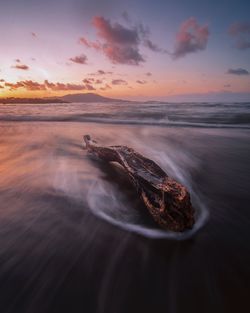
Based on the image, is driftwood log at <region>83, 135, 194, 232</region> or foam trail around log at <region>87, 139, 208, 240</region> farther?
foam trail around log at <region>87, 139, 208, 240</region>

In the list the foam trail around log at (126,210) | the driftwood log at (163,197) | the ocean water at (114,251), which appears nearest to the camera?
the ocean water at (114,251)

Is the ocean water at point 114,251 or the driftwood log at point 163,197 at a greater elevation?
the driftwood log at point 163,197

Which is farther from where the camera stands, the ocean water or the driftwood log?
the driftwood log

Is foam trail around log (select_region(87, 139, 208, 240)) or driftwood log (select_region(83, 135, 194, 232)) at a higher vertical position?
driftwood log (select_region(83, 135, 194, 232))

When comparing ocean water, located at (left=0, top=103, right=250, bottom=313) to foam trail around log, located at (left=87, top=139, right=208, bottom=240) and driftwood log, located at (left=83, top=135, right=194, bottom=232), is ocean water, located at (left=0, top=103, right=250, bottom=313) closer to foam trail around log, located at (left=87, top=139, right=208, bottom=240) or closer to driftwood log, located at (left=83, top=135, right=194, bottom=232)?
foam trail around log, located at (left=87, top=139, right=208, bottom=240)

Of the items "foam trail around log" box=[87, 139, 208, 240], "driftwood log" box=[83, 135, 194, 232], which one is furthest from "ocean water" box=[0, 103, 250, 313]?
"driftwood log" box=[83, 135, 194, 232]

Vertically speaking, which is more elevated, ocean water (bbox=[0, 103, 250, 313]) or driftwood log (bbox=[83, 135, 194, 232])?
driftwood log (bbox=[83, 135, 194, 232])

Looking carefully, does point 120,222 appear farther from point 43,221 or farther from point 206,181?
point 206,181

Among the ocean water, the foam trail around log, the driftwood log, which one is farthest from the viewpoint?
the foam trail around log

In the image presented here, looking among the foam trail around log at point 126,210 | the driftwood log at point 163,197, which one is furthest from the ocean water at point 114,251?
the driftwood log at point 163,197

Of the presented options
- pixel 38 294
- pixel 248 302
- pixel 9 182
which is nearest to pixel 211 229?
pixel 248 302

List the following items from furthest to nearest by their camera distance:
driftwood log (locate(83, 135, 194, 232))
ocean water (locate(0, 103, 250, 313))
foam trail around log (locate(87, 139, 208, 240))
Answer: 1. foam trail around log (locate(87, 139, 208, 240))
2. driftwood log (locate(83, 135, 194, 232))
3. ocean water (locate(0, 103, 250, 313))

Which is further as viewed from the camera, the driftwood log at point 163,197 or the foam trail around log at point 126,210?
the foam trail around log at point 126,210

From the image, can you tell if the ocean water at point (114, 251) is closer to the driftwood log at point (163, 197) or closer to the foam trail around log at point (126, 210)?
the foam trail around log at point (126, 210)
